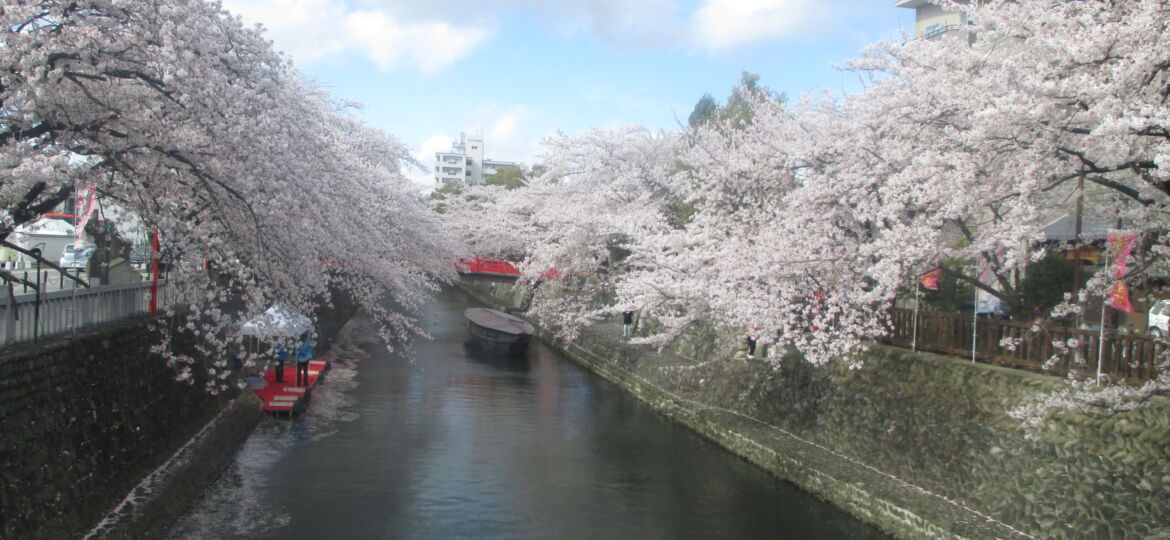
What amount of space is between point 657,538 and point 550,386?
1067 centimetres

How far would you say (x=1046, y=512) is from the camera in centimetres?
823

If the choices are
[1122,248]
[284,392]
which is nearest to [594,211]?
[284,392]

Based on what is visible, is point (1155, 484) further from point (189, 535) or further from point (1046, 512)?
point (189, 535)

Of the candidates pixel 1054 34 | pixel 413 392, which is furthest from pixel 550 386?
pixel 1054 34

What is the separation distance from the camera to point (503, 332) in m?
25.1

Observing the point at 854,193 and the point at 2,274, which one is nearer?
the point at 2,274

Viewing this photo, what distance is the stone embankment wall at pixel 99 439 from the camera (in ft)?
21.2

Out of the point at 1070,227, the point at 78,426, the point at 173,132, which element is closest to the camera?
the point at 173,132

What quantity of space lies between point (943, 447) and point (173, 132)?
9471 mm

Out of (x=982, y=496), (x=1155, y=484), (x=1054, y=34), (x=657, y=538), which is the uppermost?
(x=1054, y=34)

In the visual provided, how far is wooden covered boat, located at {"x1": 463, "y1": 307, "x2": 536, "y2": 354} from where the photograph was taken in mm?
24969

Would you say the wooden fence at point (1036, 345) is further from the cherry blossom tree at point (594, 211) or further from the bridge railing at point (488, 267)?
the bridge railing at point (488, 267)

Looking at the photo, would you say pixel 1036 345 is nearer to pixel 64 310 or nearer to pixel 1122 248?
pixel 1122 248

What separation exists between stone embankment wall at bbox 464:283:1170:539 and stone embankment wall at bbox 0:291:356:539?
8.68 meters
